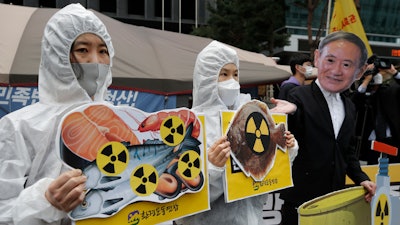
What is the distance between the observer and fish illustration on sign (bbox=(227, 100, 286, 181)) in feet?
5.41

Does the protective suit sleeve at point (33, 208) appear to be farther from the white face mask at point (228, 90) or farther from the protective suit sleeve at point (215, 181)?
the white face mask at point (228, 90)

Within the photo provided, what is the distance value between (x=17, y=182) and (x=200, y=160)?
667 millimetres

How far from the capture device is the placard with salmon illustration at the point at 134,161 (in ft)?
3.67

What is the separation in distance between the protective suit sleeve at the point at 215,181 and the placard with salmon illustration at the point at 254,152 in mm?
37

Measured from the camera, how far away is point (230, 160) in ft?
5.31

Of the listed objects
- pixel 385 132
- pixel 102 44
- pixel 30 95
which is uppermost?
pixel 102 44

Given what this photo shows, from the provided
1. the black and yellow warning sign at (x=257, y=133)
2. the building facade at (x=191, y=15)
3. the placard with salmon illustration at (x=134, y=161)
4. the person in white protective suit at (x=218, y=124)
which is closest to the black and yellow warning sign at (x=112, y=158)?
the placard with salmon illustration at (x=134, y=161)

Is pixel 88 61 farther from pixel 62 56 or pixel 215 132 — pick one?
pixel 215 132

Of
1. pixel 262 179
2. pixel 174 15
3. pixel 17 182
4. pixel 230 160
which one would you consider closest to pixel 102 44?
pixel 17 182

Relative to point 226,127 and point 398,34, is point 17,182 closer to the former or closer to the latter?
point 226,127

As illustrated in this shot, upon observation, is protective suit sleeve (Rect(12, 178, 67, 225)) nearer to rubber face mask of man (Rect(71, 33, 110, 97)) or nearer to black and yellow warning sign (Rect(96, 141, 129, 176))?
black and yellow warning sign (Rect(96, 141, 129, 176))

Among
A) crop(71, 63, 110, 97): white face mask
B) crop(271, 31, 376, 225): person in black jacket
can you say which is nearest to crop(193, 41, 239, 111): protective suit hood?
crop(271, 31, 376, 225): person in black jacket

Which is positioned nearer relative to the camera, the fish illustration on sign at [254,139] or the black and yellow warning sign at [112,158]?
the black and yellow warning sign at [112,158]

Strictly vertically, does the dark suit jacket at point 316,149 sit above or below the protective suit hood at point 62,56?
below
